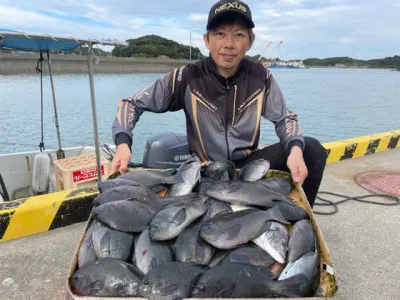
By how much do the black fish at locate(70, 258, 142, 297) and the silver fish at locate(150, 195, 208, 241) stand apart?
8.8 inches

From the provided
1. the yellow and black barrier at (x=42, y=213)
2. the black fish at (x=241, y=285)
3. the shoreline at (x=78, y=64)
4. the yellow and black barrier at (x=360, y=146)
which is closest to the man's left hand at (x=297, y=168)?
the black fish at (x=241, y=285)

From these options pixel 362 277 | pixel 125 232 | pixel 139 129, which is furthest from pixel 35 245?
pixel 139 129

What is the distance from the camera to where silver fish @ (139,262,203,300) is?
1.28 m

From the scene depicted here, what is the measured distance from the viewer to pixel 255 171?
2338mm

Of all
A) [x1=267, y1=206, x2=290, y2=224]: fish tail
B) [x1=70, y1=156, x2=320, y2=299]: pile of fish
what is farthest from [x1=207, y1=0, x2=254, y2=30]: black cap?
[x1=267, y1=206, x2=290, y2=224]: fish tail

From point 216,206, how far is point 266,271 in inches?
20.8

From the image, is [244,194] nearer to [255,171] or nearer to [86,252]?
[255,171]

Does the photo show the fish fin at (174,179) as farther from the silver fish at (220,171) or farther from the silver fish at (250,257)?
the silver fish at (250,257)

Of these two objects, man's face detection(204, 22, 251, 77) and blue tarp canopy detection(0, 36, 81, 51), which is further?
blue tarp canopy detection(0, 36, 81, 51)

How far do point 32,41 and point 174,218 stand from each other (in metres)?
3.22

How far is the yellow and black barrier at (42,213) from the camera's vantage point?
106 inches

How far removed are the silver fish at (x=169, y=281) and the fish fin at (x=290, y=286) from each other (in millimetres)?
326

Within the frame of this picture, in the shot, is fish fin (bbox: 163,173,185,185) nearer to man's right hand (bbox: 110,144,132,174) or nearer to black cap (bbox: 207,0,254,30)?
man's right hand (bbox: 110,144,132,174)

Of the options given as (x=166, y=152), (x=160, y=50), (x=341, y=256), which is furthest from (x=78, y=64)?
(x=341, y=256)
